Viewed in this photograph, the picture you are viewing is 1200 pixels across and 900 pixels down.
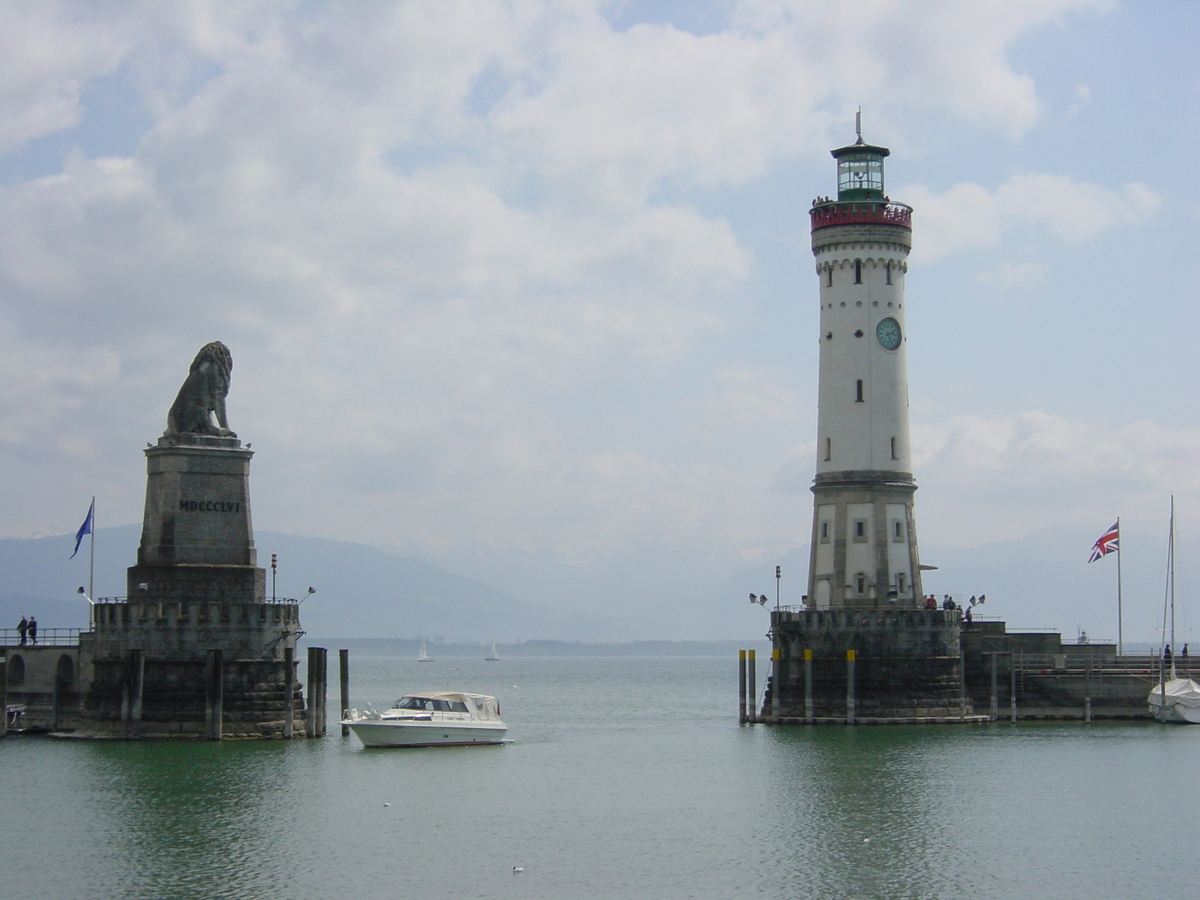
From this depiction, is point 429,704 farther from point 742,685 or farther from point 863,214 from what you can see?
point 863,214

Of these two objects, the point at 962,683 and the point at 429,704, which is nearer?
the point at 429,704

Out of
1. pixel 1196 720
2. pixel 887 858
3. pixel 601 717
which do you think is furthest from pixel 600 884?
pixel 601 717

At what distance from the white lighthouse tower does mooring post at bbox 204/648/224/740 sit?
2902 centimetres

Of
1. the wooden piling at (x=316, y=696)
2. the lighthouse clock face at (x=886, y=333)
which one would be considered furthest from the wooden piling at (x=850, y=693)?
the wooden piling at (x=316, y=696)

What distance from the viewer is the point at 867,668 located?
7512 cm

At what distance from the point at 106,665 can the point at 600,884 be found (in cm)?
3223

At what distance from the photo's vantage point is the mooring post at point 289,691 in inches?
2662

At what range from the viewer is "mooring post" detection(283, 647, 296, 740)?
67.6 m

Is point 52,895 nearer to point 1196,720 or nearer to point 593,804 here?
point 593,804

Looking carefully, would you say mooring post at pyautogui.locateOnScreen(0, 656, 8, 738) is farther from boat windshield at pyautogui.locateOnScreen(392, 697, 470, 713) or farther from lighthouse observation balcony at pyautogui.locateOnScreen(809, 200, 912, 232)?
lighthouse observation balcony at pyautogui.locateOnScreen(809, 200, 912, 232)

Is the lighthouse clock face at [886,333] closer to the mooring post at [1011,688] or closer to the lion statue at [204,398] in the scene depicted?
the mooring post at [1011,688]

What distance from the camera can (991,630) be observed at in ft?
261

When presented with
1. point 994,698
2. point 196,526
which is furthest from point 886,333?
point 196,526

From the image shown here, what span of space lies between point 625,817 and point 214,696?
2058 cm
